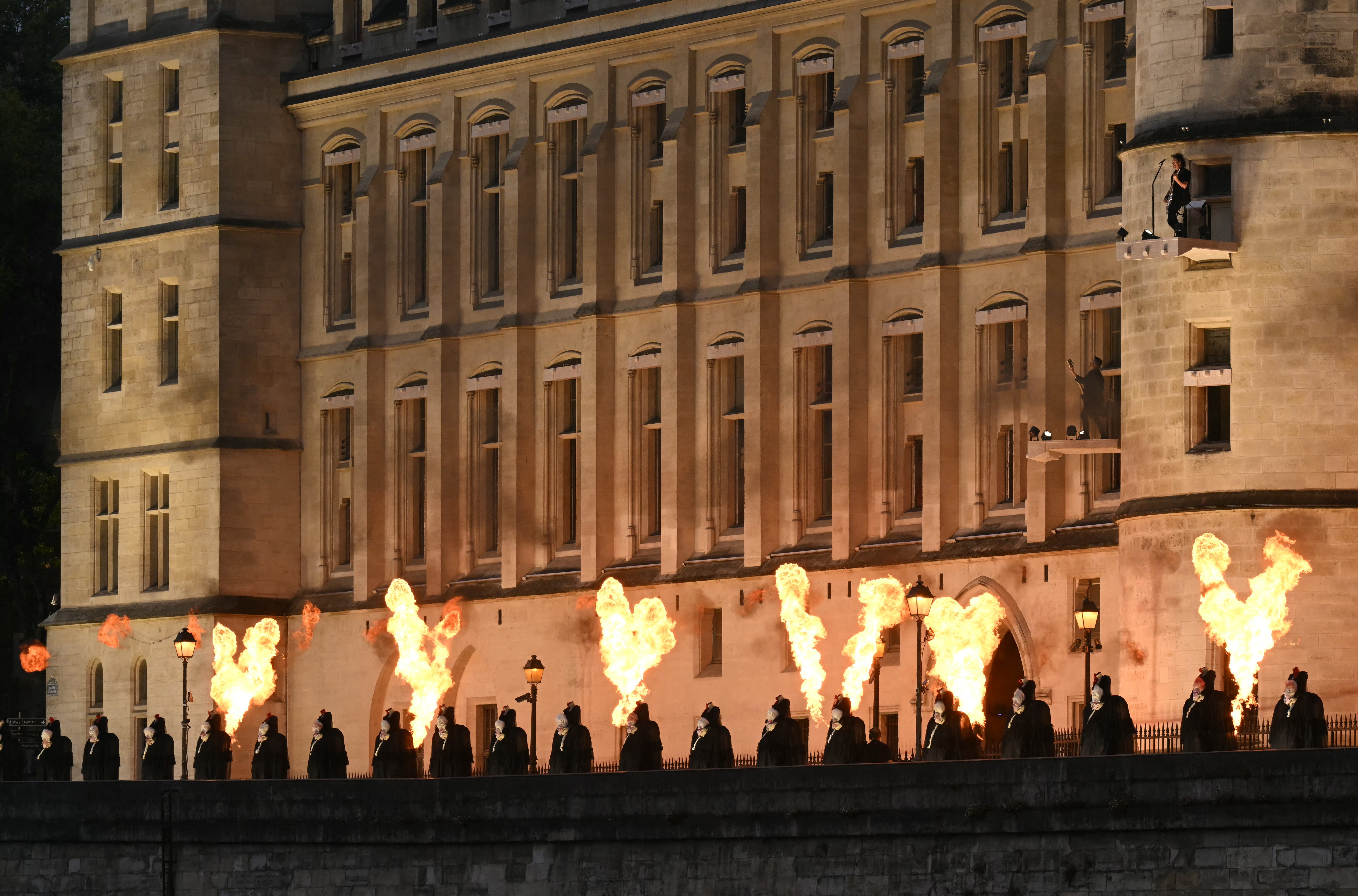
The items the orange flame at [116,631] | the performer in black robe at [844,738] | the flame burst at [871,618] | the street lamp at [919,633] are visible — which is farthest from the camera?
the orange flame at [116,631]

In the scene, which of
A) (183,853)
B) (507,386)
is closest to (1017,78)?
(507,386)

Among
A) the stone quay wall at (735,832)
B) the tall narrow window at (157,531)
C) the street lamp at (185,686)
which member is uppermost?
the tall narrow window at (157,531)

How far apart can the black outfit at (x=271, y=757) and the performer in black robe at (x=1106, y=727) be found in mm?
20082

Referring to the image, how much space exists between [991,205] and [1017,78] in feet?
8.11

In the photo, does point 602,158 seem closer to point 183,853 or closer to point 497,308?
point 497,308

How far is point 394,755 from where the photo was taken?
68.1 meters

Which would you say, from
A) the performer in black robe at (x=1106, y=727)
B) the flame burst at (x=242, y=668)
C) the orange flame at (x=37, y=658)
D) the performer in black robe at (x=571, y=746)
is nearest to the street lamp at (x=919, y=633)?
the performer in black robe at (x=1106, y=727)

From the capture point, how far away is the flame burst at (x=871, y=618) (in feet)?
248

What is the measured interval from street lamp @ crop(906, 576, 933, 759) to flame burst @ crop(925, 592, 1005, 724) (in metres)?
0.27

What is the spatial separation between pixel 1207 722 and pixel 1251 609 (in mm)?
8995

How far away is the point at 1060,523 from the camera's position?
74125mm

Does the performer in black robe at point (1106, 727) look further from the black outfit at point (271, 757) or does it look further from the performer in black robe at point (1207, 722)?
the black outfit at point (271, 757)

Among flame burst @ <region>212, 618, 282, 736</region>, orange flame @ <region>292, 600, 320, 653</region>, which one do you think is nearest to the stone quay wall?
Result: flame burst @ <region>212, 618, 282, 736</region>

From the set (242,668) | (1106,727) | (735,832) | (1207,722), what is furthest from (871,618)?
(1207,722)
